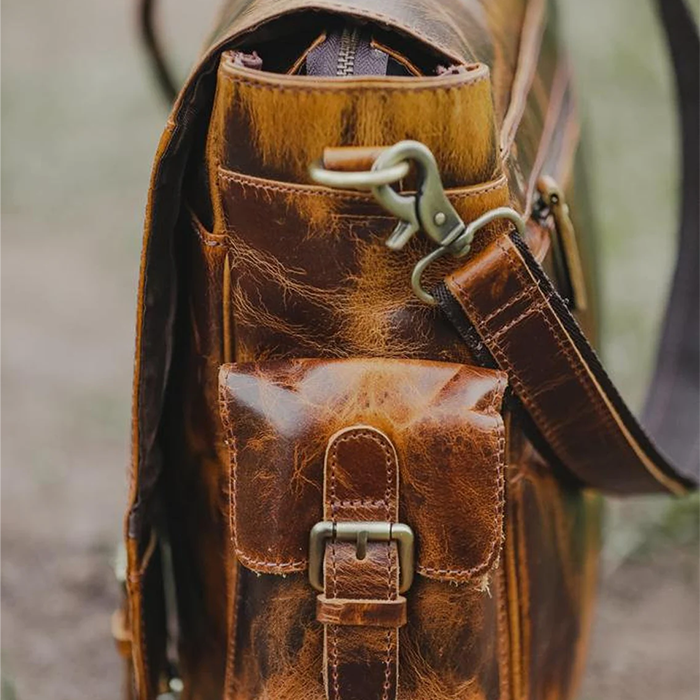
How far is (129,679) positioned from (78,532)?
2.37 feet

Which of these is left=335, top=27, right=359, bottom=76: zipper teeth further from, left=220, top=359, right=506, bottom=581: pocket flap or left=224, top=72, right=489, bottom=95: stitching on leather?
left=220, top=359, right=506, bottom=581: pocket flap

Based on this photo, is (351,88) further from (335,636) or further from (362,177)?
(335,636)

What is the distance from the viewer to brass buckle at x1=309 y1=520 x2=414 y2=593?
103cm

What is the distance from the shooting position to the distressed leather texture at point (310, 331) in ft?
3.27

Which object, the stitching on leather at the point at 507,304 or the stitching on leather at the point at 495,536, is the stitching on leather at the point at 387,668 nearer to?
the stitching on leather at the point at 495,536

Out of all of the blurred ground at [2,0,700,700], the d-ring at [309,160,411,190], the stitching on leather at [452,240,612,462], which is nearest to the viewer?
the d-ring at [309,160,411,190]

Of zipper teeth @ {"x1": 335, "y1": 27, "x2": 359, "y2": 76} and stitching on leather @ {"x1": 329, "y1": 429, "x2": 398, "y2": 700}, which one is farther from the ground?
zipper teeth @ {"x1": 335, "y1": 27, "x2": 359, "y2": 76}

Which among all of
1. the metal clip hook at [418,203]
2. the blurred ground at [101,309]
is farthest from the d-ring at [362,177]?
the blurred ground at [101,309]

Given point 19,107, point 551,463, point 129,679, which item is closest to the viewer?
point 551,463

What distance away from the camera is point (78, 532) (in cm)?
213

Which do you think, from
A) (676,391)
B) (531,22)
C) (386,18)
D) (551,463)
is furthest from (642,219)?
(386,18)

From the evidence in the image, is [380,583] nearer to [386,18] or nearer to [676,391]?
[386,18]

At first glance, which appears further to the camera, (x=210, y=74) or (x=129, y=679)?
(x=129, y=679)

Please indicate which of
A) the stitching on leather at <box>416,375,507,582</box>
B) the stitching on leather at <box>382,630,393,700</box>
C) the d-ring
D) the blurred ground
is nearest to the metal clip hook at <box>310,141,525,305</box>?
the d-ring
